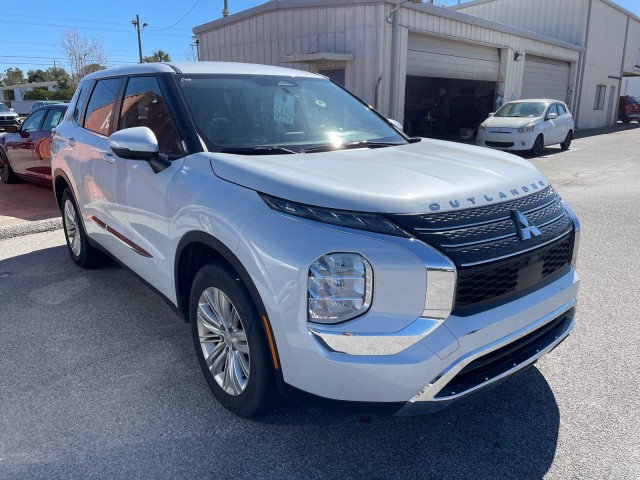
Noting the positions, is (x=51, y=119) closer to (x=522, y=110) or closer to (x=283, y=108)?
(x=283, y=108)

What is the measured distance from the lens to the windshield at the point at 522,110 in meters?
15.6

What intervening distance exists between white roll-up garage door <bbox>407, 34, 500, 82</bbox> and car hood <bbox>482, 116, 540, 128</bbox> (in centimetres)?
278

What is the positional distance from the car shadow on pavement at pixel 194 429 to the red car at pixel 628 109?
40203 mm

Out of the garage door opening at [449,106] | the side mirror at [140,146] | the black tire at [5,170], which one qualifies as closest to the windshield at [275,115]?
the side mirror at [140,146]

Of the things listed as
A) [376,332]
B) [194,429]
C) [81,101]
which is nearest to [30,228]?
[81,101]

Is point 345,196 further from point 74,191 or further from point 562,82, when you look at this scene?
point 562,82

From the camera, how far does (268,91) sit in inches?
139

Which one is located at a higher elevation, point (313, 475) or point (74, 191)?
point (74, 191)

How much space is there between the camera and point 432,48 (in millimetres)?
16219

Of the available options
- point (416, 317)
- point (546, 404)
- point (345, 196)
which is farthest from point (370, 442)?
point (345, 196)

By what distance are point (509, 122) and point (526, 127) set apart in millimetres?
510

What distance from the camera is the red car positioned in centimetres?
3609

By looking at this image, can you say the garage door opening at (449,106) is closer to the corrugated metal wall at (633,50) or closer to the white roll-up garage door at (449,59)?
the white roll-up garage door at (449,59)

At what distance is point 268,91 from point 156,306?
1.95 meters
